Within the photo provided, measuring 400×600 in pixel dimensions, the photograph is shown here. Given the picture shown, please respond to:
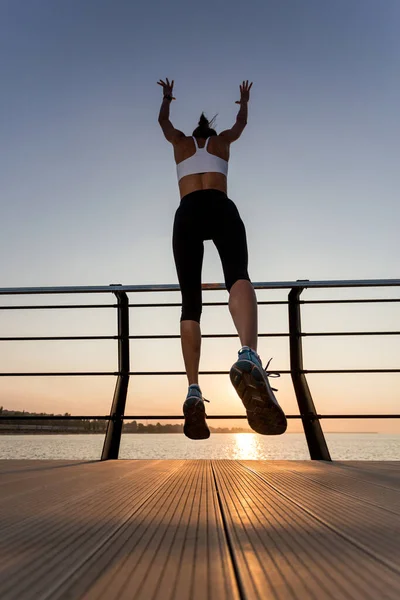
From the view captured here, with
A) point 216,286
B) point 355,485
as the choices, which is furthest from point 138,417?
point 355,485

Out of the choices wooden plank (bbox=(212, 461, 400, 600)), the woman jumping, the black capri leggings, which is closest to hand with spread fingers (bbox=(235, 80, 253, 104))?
the woman jumping

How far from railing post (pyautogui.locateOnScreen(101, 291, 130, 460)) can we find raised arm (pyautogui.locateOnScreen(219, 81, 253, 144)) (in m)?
0.93

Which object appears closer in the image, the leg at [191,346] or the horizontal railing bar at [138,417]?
the leg at [191,346]

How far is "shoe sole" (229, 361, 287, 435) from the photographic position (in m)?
1.56

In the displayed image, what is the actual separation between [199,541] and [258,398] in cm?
94

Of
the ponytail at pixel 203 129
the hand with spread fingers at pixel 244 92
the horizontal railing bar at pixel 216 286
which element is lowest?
the horizontal railing bar at pixel 216 286

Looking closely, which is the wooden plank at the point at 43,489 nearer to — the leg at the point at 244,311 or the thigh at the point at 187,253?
the leg at the point at 244,311

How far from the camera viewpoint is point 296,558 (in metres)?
0.55

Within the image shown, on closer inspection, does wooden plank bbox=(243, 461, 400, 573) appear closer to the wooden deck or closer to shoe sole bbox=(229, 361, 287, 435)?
the wooden deck

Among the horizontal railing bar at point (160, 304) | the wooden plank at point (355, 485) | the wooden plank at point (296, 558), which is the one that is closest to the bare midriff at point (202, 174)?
the horizontal railing bar at point (160, 304)

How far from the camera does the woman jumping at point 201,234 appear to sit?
1.87 m

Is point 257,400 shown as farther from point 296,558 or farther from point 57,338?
point 57,338

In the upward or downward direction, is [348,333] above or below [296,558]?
above

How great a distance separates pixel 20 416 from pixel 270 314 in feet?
4.55
